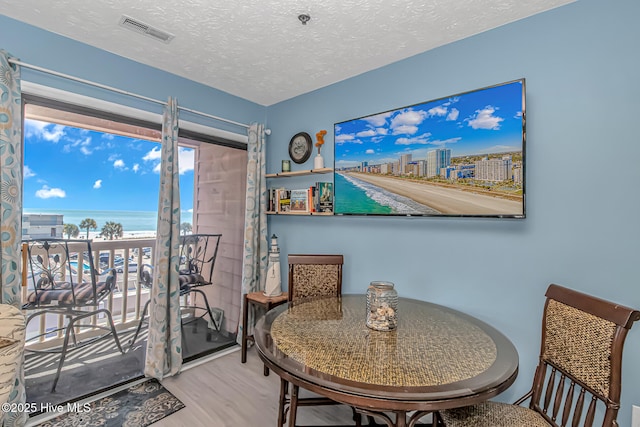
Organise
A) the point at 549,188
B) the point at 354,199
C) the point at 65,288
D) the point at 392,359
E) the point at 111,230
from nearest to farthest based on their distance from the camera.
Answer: the point at 392,359, the point at 549,188, the point at 65,288, the point at 111,230, the point at 354,199

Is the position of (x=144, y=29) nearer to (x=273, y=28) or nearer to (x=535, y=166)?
(x=273, y=28)

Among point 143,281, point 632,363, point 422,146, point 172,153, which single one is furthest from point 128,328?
point 632,363

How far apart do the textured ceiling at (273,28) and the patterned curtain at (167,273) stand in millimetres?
552

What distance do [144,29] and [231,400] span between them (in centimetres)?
271

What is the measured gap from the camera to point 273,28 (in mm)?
2016

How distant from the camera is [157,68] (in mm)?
2602

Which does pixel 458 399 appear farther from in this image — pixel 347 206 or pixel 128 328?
pixel 128 328

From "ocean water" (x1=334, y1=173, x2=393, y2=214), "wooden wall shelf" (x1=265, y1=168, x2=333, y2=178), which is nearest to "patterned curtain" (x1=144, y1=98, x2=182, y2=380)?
"wooden wall shelf" (x1=265, y1=168, x2=333, y2=178)

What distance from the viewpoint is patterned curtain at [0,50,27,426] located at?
1.85 meters

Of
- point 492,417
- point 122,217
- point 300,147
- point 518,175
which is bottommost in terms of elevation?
point 492,417

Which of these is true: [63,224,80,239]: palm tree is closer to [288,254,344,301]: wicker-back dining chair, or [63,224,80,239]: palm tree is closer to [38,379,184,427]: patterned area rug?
[38,379,184,427]: patterned area rug

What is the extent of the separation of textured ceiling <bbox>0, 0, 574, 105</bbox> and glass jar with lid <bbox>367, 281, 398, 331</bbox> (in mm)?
1661

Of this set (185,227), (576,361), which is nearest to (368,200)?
(576,361)

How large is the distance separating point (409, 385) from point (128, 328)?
2613mm
